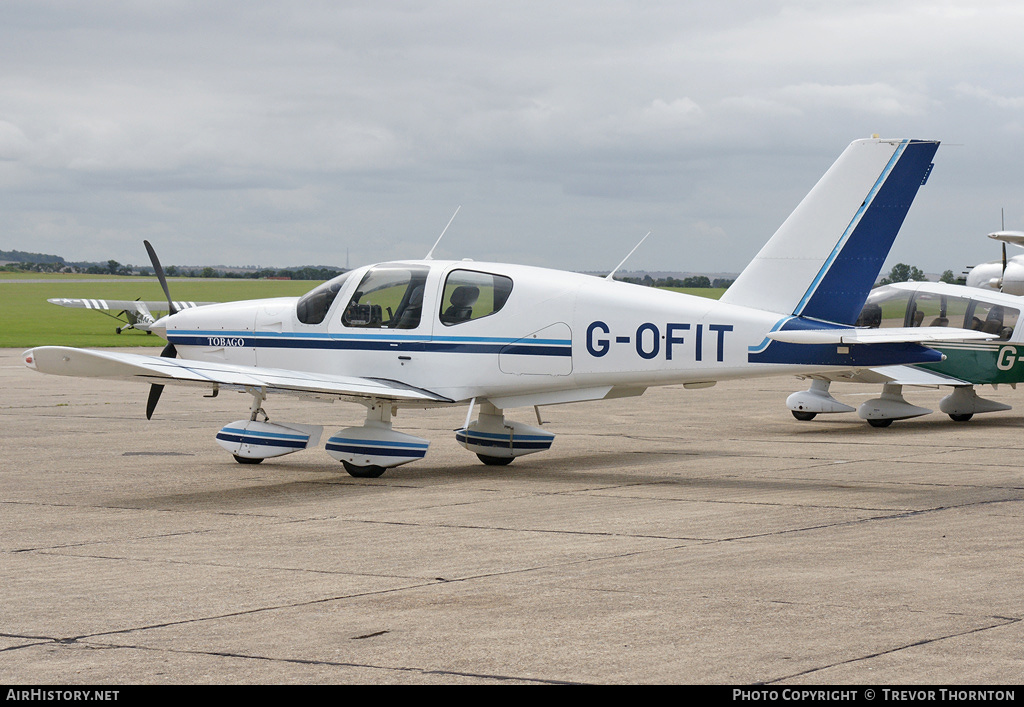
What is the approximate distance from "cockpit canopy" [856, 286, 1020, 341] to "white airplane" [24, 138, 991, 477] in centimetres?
609

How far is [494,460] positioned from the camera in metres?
14.5

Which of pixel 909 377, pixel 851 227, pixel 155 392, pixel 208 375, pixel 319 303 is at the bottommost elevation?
pixel 909 377

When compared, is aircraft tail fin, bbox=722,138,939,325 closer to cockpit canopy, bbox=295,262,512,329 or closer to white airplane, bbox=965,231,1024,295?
cockpit canopy, bbox=295,262,512,329

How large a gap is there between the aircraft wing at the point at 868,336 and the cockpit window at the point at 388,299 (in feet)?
13.1

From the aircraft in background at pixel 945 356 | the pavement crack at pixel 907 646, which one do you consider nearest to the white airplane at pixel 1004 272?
the aircraft in background at pixel 945 356

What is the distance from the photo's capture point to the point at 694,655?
6.03m

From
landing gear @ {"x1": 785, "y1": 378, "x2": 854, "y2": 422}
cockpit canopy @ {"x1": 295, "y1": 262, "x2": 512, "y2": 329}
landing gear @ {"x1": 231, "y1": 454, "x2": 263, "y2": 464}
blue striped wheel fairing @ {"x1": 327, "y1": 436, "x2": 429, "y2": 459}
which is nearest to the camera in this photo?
blue striped wheel fairing @ {"x1": 327, "y1": 436, "x2": 429, "y2": 459}

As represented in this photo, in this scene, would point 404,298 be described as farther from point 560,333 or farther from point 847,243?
point 847,243

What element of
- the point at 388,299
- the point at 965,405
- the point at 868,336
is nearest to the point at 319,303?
the point at 388,299

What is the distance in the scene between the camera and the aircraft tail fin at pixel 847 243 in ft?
43.5

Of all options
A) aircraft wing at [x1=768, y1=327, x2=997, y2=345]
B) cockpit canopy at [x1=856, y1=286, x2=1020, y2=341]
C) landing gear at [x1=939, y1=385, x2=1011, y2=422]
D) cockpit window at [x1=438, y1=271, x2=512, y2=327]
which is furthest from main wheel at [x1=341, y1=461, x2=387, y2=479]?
landing gear at [x1=939, y1=385, x2=1011, y2=422]

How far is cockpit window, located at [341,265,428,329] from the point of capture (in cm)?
1390

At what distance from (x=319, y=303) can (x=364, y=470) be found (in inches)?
86.5

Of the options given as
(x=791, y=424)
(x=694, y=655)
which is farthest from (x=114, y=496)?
(x=791, y=424)
